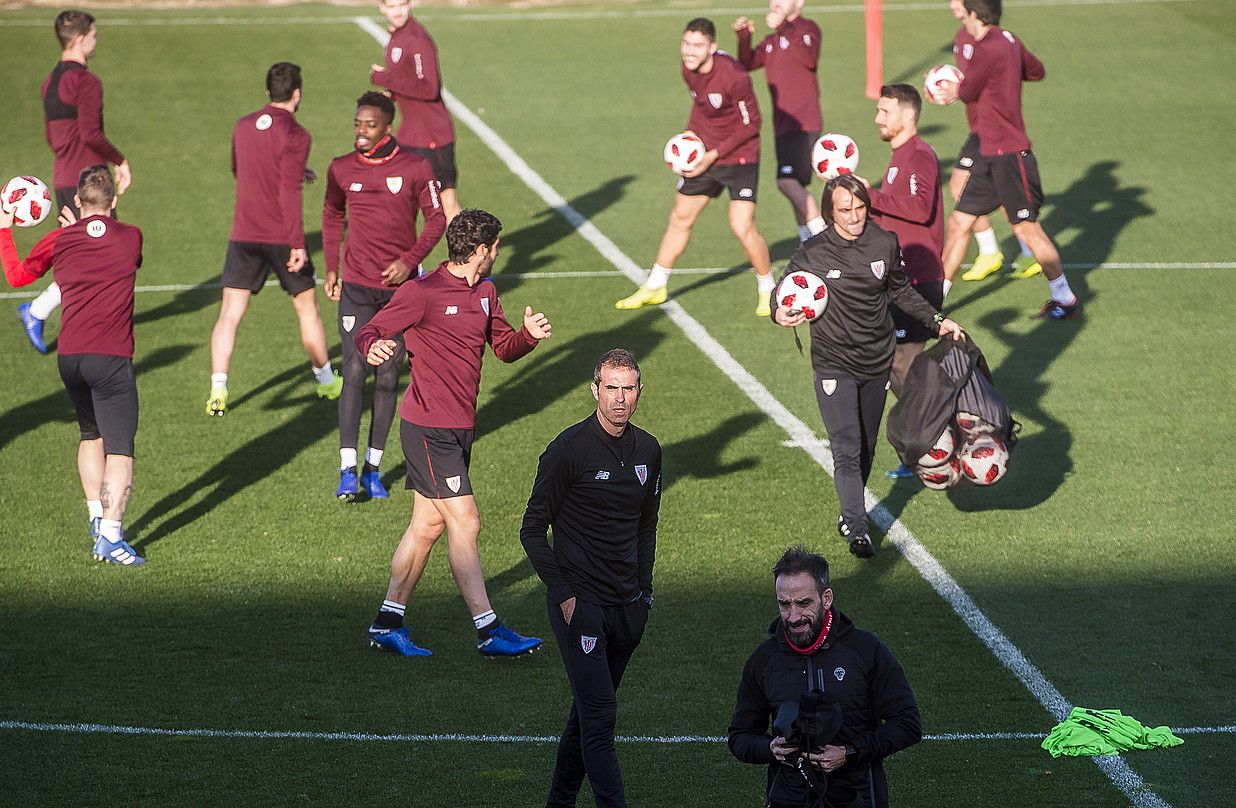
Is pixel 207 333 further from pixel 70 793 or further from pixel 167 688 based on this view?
pixel 70 793

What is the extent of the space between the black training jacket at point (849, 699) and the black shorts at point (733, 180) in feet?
29.3

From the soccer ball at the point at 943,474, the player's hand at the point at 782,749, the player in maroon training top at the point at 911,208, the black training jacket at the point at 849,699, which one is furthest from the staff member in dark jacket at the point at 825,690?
the player in maroon training top at the point at 911,208

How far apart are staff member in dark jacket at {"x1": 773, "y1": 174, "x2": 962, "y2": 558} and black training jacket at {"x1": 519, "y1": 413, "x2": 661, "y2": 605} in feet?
9.96

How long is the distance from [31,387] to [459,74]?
40.0 ft

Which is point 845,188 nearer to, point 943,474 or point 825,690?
point 943,474

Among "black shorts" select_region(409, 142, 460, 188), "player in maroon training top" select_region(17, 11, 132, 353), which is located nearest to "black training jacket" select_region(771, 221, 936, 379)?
"black shorts" select_region(409, 142, 460, 188)

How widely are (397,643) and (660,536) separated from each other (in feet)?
7.45

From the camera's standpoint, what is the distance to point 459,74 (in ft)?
80.9

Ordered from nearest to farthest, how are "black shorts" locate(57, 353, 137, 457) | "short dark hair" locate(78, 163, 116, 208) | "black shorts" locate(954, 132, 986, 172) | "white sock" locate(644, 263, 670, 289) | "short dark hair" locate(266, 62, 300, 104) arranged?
"short dark hair" locate(78, 163, 116, 208)
"black shorts" locate(57, 353, 137, 457)
"short dark hair" locate(266, 62, 300, 104)
"black shorts" locate(954, 132, 986, 172)
"white sock" locate(644, 263, 670, 289)

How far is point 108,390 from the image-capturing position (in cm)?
1036

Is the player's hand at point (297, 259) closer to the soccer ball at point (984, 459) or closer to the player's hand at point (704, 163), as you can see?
the player's hand at point (704, 163)

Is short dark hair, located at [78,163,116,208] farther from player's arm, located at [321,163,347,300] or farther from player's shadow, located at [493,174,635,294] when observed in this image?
player's shadow, located at [493,174,635,294]

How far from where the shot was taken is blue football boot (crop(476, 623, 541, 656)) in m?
9.25

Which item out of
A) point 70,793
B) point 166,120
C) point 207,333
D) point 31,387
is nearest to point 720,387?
point 207,333
